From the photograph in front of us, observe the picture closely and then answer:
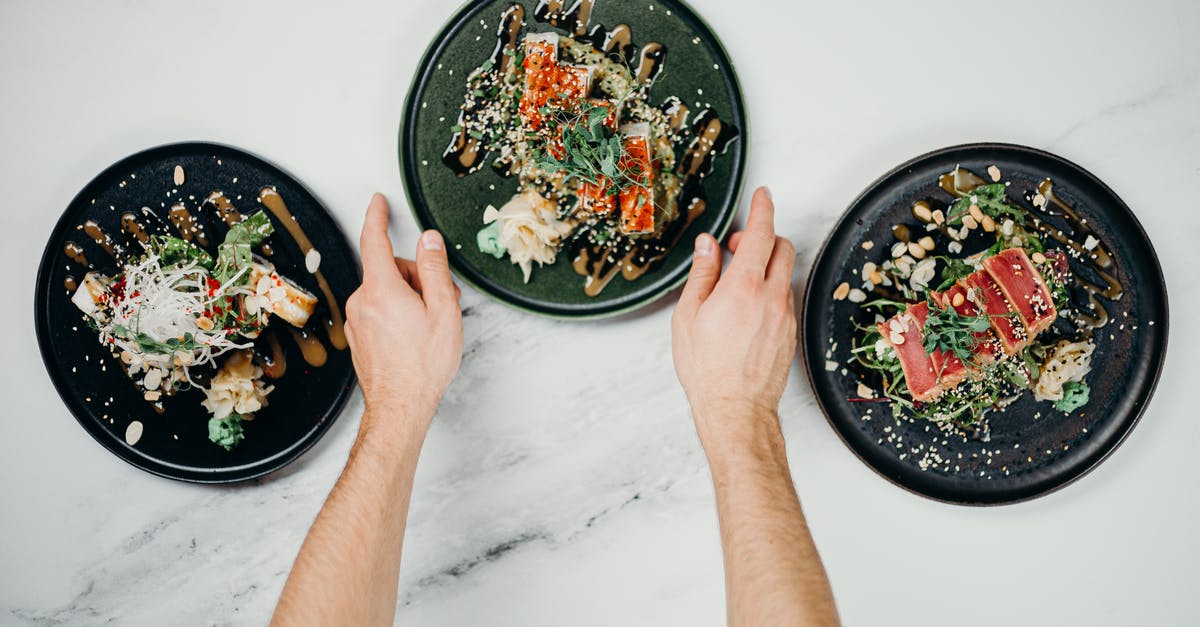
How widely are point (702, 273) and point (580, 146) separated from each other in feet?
1.42

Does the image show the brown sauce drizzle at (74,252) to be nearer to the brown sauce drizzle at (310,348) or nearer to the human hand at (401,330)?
the brown sauce drizzle at (310,348)

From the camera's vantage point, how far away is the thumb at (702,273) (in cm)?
148

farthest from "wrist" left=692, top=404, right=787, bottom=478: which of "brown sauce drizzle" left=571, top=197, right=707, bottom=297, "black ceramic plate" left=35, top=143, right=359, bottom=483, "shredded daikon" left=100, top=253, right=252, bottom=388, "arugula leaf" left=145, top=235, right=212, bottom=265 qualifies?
"arugula leaf" left=145, top=235, right=212, bottom=265

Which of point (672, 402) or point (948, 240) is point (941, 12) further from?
point (672, 402)

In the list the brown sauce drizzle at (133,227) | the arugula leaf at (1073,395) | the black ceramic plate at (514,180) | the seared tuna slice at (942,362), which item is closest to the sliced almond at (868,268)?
the seared tuna slice at (942,362)

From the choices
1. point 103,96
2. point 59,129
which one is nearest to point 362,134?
point 103,96

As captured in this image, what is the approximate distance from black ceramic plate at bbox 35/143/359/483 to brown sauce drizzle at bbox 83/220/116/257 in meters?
0.01

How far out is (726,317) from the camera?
1.47 metres

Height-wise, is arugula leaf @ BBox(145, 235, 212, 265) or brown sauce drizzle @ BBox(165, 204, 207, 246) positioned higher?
brown sauce drizzle @ BBox(165, 204, 207, 246)

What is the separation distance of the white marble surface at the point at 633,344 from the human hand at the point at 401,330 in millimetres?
133

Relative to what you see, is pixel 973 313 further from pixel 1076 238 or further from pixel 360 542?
pixel 360 542

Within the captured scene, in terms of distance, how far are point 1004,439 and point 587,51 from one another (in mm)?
1469

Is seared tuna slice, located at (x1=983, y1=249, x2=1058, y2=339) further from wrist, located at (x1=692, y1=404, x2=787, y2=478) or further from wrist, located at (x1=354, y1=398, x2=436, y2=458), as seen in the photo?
wrist, located at (x1=354, y1=398, x2=436, y2=458)

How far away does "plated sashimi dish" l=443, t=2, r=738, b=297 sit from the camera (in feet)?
4.81
